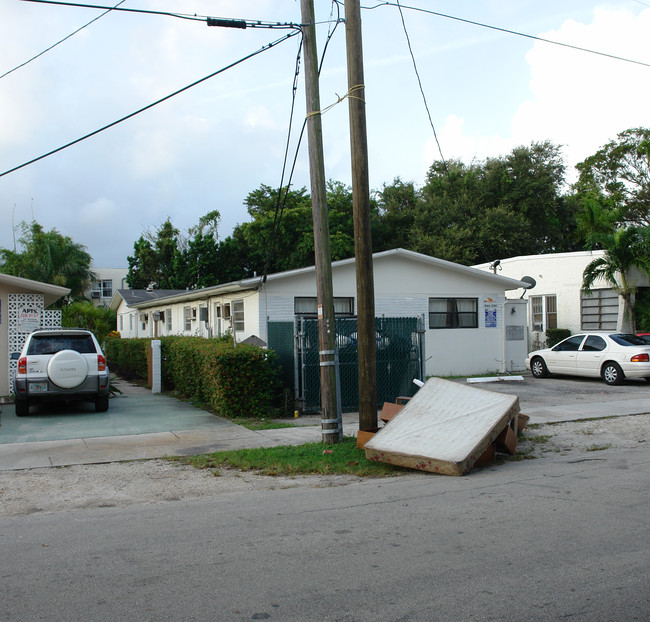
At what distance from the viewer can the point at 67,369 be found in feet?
43.6

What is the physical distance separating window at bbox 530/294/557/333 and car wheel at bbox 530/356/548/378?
7.72 meters

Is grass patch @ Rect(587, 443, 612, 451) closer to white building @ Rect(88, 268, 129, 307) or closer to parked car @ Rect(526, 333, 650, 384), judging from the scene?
parked car @ Rect(526, 333, 650, 384)

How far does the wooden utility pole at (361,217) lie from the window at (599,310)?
62.4ft

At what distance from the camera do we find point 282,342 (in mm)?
14383

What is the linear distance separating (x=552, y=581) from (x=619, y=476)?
393cm

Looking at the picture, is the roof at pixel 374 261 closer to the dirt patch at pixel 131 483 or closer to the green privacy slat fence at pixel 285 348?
the green privacy slat fence at pixel 285 348

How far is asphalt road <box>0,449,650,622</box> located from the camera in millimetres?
4094

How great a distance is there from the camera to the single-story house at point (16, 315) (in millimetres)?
15844

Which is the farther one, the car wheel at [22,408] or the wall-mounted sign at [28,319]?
the wall-mounted sign at [28,319]

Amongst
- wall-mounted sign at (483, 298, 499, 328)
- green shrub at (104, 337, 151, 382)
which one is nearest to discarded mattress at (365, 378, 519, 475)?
wall-mounted sign at (483, 298, 499, 328)

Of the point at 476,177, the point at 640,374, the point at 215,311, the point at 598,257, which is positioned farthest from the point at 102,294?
the point at 640,374

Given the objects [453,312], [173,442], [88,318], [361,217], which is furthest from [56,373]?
[88,318]

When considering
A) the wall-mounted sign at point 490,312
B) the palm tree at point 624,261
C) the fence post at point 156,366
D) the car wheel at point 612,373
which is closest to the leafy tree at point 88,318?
the fence post at point 156,366

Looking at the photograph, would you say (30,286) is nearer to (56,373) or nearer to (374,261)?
(56,373)
